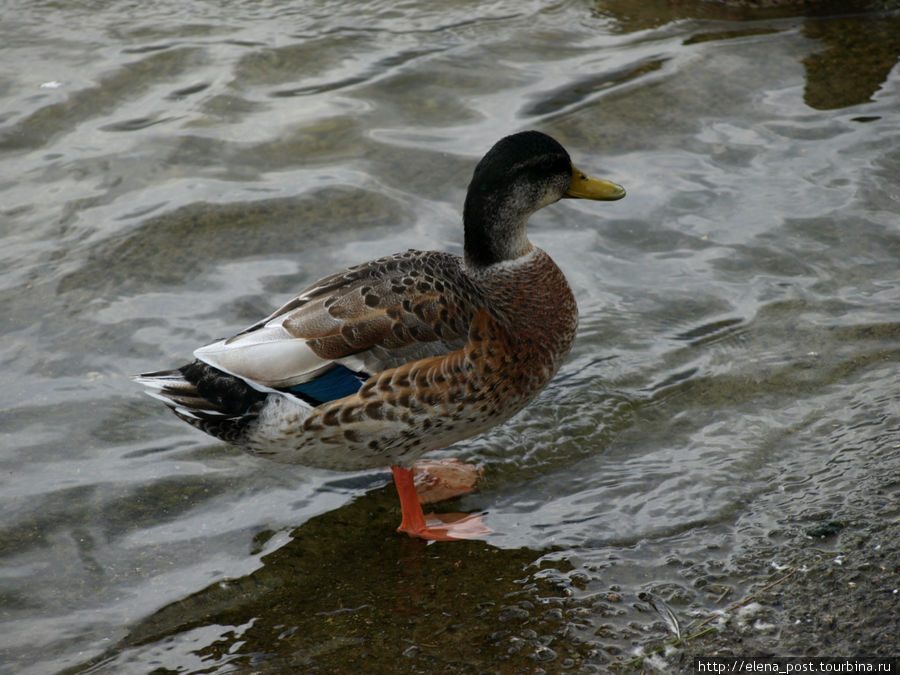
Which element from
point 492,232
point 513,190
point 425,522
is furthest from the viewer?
point 492,232

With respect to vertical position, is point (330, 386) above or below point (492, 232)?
below

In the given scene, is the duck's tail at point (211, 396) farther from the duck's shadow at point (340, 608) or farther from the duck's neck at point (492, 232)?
the duck's neck at point (492, 232)

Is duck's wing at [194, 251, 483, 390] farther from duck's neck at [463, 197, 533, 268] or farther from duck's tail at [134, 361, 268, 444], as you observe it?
duck's neck at [463, 197, 533, 268]

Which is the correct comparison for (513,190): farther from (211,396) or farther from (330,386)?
(211,396)

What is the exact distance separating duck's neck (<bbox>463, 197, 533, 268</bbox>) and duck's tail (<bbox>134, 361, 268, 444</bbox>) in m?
1.37

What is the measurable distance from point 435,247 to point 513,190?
1682mm

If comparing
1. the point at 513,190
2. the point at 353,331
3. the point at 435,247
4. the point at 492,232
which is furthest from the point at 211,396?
the point at 435,247

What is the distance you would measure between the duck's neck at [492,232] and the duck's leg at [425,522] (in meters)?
1.16

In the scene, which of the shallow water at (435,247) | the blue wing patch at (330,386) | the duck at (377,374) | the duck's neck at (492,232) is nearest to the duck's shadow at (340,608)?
the shallow water at (435,247)

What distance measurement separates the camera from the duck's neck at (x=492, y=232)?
15.8 feet

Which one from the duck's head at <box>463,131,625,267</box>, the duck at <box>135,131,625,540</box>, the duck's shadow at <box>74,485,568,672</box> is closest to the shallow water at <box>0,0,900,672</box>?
the duck's shadow at <box>74,485,568,672</box>

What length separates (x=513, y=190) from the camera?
4.77 metres

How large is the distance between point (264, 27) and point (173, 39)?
0.80 m

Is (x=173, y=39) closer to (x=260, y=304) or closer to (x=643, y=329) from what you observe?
(x=260, y=304)
